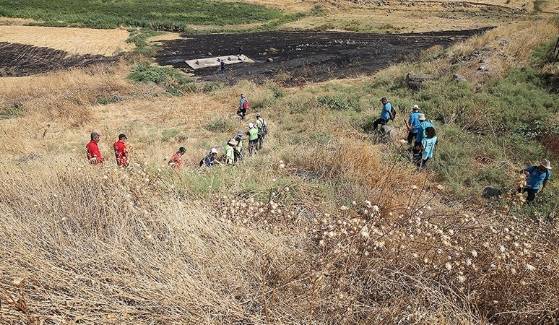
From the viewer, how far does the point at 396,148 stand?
36.3 ft

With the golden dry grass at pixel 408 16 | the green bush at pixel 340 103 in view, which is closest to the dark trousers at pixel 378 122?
the green bush at pixel 340 103

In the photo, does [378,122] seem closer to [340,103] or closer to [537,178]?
[340,103]

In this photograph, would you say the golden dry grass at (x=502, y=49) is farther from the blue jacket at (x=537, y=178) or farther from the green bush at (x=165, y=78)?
the green bush at (x=165, y=78)

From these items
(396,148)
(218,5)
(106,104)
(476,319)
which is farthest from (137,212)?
(218,5)

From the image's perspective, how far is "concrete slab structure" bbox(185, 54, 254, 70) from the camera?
101ft

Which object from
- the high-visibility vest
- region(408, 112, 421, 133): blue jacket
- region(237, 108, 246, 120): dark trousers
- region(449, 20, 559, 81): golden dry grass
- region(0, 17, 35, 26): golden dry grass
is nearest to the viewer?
region(408, 112, 421, 133): blue jacket

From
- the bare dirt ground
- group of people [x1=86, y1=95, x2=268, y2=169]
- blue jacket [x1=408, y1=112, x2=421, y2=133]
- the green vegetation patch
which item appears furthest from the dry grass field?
the green vegetation patch

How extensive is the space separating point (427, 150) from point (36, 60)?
33250mm

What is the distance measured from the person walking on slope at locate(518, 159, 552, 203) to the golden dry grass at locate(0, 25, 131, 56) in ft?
110

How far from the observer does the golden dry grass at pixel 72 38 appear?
3528 centimetres

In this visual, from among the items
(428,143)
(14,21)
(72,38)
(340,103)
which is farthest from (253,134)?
(14,21)

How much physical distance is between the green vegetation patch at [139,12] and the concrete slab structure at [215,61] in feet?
65.8

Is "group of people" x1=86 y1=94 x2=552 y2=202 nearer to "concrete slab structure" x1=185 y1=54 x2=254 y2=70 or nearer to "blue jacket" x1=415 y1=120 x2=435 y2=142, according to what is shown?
"blue jacket" x1=415 y1=120 x2=435 y2=142

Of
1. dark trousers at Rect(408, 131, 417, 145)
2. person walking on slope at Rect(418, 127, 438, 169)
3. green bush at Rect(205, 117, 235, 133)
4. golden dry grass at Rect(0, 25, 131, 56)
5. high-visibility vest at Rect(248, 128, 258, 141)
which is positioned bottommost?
green bush at Rect(205, 117, 235, 133)
